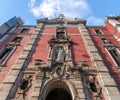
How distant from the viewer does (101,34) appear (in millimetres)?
20203

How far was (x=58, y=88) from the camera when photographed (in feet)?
40.9

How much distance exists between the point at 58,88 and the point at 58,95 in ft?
1.79

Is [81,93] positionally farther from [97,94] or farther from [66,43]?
[66,43]

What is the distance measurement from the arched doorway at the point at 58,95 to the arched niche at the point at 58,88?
7cm

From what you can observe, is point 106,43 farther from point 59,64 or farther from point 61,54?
point 59,64

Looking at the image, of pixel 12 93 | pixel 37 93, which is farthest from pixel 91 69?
pixel 12 93

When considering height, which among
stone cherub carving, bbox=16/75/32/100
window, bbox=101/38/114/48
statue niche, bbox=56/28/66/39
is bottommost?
stone cherub carving, bbox=16/75/32/100

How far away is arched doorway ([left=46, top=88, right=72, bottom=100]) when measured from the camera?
12.5m

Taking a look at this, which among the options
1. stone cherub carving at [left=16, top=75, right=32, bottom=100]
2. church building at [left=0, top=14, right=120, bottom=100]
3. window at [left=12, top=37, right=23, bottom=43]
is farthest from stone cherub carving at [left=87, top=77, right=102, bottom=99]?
window at [left=12, top=37, right=23, bottom=43]

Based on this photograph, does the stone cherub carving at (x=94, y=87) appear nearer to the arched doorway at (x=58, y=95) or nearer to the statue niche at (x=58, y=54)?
the arched doorway at (x=58, y=95)

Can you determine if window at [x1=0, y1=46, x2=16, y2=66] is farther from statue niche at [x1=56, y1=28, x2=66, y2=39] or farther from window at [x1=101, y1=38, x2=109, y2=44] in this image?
window at [x1=101, y1=38, x2=109, y2=44]

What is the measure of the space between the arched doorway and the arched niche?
0.07 m

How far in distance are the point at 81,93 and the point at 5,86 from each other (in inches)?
183

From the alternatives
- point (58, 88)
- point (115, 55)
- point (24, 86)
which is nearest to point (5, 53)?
point (24, 86)
